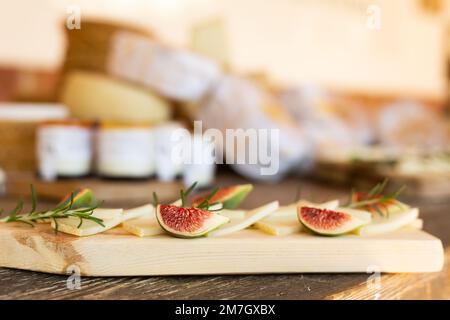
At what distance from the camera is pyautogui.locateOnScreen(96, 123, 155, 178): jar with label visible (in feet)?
4.54

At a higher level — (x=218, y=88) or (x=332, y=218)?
(x=218, y=88)

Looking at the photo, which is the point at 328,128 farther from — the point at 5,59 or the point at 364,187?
the point at 5,59

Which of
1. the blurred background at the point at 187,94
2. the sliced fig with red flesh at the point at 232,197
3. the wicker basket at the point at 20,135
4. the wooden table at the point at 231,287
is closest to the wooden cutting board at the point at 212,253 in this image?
the wooden table at the point at 231,287

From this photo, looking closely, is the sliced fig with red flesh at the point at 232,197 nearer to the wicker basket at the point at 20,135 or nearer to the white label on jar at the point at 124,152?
the white label on jar at the point at 124,152

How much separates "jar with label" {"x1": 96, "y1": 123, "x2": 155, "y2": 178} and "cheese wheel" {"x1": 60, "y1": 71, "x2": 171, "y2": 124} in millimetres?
269

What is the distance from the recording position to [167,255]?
2.24 feet

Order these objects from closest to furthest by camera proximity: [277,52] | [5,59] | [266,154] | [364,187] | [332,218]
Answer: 1. [332,218]
2. [364,187]
3. [266,154]
4. [5,59]
5. [277,52]

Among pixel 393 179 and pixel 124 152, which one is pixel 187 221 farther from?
pixel 393 179

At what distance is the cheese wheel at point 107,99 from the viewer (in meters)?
1.70

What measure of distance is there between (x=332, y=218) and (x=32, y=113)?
1.27 m

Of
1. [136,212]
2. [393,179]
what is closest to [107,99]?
[393,179]

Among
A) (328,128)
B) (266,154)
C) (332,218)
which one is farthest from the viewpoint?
(328,128)

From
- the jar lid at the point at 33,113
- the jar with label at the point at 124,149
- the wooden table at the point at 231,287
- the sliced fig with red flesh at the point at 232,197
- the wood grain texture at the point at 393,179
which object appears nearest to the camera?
the wooden table at the point at 231,287

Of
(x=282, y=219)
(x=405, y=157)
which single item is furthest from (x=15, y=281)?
(x=405, y=157)
